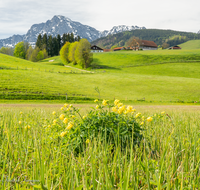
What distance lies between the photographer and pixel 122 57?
3332 inches

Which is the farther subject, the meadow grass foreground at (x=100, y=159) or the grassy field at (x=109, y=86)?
the grassy field at (x=109, y=86)

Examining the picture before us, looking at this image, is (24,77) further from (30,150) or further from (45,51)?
(45,51)

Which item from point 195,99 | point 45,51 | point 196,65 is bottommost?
point 195,99

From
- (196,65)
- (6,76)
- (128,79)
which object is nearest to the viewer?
(6,76)

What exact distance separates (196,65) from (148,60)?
19355 mm

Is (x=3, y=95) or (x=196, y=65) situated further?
(x=196, y=65)

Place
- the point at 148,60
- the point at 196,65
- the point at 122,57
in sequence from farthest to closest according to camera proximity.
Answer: the point at 122,57 < the point at 148,60 < the point at 196,65

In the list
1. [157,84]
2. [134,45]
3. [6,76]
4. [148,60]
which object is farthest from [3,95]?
[134,45]

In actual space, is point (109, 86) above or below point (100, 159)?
below

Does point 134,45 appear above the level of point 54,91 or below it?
above

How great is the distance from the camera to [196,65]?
67688 millimetres

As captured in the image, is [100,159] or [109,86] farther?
[109,86]

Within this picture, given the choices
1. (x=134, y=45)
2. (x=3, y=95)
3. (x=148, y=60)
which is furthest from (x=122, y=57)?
(x=3, y=95)

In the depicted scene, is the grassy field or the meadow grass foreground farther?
the grassy field
